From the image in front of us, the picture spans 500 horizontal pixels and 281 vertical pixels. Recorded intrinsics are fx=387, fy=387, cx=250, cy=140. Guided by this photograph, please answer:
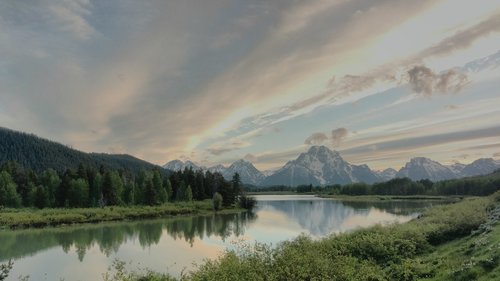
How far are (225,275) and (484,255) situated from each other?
43.9ft

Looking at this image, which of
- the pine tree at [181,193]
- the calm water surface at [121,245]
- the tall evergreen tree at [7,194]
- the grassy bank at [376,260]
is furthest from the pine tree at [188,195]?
the grassy bank at [376,260]

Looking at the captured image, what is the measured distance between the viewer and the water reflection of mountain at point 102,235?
156 feet

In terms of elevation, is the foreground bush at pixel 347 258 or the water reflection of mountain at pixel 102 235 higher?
the foreground bush at pixel 347 258

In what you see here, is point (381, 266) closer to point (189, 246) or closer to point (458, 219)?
point (458, 219)

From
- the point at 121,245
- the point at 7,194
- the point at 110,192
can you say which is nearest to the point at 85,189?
the point at 110,192

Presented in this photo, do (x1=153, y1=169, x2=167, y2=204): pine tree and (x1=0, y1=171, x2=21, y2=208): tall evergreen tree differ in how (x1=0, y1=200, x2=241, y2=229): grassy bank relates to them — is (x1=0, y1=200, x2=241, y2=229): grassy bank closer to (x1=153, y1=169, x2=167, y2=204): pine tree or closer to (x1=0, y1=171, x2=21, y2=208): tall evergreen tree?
(x1=153, y1=169, x2=167, y2=204): pine tree

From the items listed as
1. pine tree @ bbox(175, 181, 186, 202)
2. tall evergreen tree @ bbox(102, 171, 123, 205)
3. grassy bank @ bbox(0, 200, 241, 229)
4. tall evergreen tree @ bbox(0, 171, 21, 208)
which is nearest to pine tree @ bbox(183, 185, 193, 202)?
pine tree @ bbox(175, 181, 186, 202)

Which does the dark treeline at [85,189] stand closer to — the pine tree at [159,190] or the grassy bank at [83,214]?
the pine tree at [159,190]

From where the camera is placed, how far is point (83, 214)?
265 ft

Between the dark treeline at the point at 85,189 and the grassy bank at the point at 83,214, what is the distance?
9.28 m

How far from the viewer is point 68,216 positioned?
75.8m

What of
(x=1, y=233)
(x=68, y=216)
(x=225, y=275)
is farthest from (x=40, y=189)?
(x=225, y=275)

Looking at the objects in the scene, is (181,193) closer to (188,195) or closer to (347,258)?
(188,195)

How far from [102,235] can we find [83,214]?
24041mm
